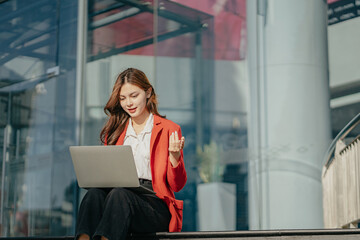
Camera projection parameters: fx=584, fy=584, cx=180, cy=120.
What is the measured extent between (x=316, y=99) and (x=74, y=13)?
4.10 m

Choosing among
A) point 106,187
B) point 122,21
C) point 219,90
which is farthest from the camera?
point 122,21

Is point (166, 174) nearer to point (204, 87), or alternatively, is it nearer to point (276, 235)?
point (276, 235)

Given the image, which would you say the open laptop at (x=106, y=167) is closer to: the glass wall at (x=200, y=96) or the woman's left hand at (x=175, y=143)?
the woman's left hand at (x=175, y=143)

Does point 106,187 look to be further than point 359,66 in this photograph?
No

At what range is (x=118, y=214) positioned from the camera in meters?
2.95

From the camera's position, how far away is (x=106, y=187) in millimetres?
3172

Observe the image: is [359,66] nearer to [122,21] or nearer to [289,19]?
[289,19]

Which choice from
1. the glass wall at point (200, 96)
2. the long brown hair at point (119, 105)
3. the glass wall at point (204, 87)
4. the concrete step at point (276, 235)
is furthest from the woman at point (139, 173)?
the glass wall at point (204, 87)

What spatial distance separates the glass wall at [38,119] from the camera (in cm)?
866

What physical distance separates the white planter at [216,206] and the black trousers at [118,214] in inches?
155

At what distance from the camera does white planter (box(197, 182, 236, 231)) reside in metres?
7.10

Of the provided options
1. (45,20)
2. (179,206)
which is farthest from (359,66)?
(45,20)

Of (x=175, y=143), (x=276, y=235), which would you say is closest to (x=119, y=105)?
(x=175, y=143)

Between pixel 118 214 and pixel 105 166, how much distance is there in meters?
0.29
